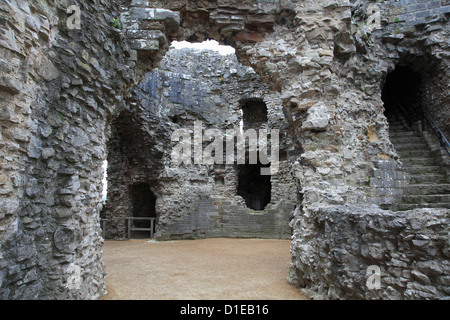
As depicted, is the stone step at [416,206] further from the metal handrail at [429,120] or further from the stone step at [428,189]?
the metal handrail at [429,120]

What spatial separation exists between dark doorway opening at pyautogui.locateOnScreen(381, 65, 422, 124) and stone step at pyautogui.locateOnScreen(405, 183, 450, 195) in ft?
9.81

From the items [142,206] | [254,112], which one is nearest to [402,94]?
[254,112]

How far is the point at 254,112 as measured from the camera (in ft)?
46.3

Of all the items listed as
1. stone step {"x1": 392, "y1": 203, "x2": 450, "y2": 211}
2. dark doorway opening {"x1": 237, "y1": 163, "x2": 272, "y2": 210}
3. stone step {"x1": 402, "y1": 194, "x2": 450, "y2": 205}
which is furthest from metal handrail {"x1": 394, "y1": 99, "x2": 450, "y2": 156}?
dark doorway opening {"x1": 237, "y1": 163, "x2": 272, "y2": 210}

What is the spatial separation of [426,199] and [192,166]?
26.6 ft

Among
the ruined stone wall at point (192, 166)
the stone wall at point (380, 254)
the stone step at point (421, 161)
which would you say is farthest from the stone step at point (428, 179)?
the ruined stone wall at point (192, 166)

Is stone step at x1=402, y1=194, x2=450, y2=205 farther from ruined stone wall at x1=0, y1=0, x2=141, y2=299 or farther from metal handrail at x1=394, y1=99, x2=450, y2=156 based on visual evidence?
ruined stone wall at x1=0, y1=0, x2=141, y2=299

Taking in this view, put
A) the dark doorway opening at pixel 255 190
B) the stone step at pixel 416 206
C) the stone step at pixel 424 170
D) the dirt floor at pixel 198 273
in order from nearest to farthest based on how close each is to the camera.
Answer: the dirt floor at pixel 198 273, the stone step at pixel 416 206, the stone step at pixel 424 170, the dark doorway opening at pixel 255 190

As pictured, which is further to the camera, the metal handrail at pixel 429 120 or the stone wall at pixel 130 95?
the metal handrail at pixel 429 120

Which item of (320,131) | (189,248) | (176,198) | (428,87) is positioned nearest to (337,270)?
(320,131)

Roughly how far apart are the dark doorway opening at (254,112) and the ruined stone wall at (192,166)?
1.10m

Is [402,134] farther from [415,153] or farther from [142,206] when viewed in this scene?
[142,206]

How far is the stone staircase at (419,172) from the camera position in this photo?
524 cm

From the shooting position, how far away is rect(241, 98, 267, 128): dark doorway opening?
13.9m
